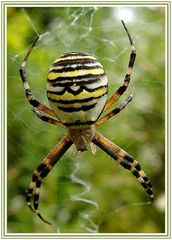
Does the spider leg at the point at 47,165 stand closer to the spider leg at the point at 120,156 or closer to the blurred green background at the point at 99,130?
the spider leg at the point at 120,156

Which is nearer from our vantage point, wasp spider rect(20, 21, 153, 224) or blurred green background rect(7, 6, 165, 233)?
wasp spider rect(20, 21, 153, 224)

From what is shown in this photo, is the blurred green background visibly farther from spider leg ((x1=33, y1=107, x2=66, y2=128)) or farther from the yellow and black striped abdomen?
the yellow and black striped abdomen

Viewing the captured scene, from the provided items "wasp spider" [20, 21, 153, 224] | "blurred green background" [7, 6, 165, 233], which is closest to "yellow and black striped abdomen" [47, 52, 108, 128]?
"wasp spider" [20, 21, 153, 224]

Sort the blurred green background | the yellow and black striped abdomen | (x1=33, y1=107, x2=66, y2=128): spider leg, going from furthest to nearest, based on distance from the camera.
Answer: the blurred green background
(x1=33, y1=107, x2=66, y2=128): spider leg
the yellow and black striped abdomen

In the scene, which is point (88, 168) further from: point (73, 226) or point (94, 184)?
point (73, 226)

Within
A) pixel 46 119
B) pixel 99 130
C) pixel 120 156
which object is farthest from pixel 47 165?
pixel 99 130

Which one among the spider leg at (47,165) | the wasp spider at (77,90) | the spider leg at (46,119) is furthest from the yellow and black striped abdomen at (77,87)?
the spider leg at (47,165)

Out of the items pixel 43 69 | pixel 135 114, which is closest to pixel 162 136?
pixel 135 114
